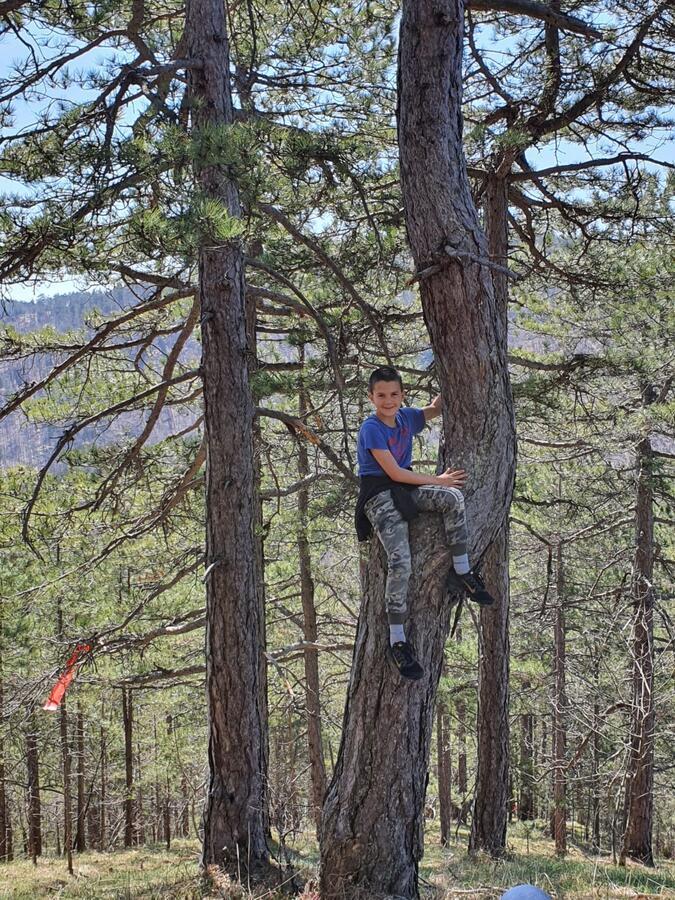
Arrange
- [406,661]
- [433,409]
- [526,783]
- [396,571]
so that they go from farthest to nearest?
[526,783], [433,409], [396,571], [406,661]

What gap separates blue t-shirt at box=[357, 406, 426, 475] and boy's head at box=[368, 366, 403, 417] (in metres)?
0.07

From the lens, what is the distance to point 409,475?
3615 mm

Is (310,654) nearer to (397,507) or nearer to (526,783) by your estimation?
(397,507)

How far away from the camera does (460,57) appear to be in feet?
12.5

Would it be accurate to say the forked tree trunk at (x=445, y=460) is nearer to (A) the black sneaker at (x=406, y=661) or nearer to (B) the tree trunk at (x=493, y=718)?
(A) the black sneaker at (x=406, y=661)

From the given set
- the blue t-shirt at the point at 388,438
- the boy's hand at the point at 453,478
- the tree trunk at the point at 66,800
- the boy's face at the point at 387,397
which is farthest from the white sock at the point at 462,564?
the tree trunk at the point at 66,800

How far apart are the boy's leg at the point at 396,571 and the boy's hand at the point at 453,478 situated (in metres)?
0.26

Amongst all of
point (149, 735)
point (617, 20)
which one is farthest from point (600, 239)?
point (149, 735)

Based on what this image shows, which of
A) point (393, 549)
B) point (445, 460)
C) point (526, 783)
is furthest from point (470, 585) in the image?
point (526, 783)

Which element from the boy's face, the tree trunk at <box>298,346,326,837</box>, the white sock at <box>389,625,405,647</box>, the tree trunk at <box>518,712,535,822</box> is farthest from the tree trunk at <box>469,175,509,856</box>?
the tree trunk at <box>518,712,535,822</box>

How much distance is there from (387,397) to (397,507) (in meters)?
0.59

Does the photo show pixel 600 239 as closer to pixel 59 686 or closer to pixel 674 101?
pixel 674 101

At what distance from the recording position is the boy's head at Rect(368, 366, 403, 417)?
3846 mm

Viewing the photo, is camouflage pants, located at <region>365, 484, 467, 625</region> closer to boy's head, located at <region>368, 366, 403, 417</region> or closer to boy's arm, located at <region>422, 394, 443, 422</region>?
boy's head, located at <region>368, 366, 403, 417</region>
